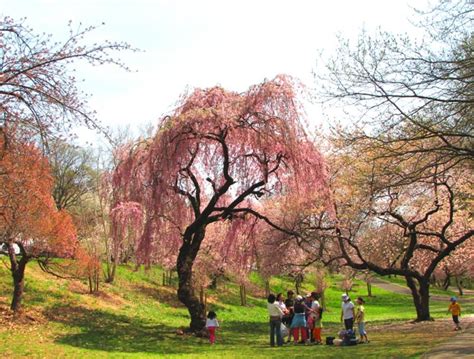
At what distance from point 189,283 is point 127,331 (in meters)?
3.05

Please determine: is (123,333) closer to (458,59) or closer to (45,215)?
(45,215)

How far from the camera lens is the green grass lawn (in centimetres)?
1236

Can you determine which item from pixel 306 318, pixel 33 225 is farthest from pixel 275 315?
pixel 33 225

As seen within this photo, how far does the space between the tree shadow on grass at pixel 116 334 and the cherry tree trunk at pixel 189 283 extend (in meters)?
0.68

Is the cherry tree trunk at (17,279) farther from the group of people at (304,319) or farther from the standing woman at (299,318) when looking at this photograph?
the standing woman at (299,318)

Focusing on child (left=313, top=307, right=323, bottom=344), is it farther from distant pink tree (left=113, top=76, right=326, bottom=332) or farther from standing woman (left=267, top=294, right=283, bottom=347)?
distant pink tree (left=113, top=76, right=326, bottom=332)

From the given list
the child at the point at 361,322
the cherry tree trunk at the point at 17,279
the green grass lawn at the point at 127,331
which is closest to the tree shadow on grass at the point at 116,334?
the green grass lawn at the point at 127,331

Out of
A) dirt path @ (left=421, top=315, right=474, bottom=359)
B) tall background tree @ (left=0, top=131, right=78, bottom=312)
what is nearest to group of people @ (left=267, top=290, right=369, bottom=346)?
dirt path @ (left=421, top=315, right=474, bottom=359)

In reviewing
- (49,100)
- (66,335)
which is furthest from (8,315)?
(49,100)

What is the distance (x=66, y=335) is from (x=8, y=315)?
11.1ft

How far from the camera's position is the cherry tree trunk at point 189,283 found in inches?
653

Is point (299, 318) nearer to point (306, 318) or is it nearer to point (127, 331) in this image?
point (306, 318)

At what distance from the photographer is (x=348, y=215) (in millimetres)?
21625

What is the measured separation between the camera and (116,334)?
54.0ft
